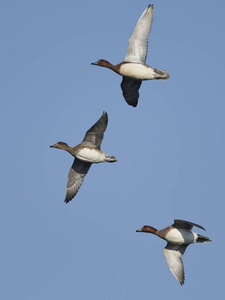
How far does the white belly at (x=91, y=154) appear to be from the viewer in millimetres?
19203

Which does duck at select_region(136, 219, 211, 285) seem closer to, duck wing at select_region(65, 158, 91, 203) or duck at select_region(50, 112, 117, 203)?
duck at select_region(50, 112, 117, 203)

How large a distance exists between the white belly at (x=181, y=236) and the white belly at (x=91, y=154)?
303 cm

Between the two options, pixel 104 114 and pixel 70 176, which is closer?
pixel 104 114

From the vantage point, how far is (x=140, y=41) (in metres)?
19.1

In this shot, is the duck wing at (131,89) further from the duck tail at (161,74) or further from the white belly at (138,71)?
the duck tail at (161,74)

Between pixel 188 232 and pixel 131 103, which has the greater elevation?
pixel 131 103

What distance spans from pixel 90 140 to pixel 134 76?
2.34 m

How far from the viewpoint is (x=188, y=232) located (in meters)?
18.7

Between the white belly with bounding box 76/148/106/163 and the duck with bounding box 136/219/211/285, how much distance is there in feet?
9.30

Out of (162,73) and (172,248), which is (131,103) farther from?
(172,248)

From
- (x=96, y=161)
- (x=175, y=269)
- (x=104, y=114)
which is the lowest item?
(x=175, y=269)

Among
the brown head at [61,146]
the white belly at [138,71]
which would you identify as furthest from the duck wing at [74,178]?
the white belly at [138,71]

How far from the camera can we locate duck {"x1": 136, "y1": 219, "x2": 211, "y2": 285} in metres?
18.6

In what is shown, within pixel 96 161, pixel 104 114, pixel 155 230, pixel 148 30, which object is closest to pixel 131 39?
pixel 148 30
